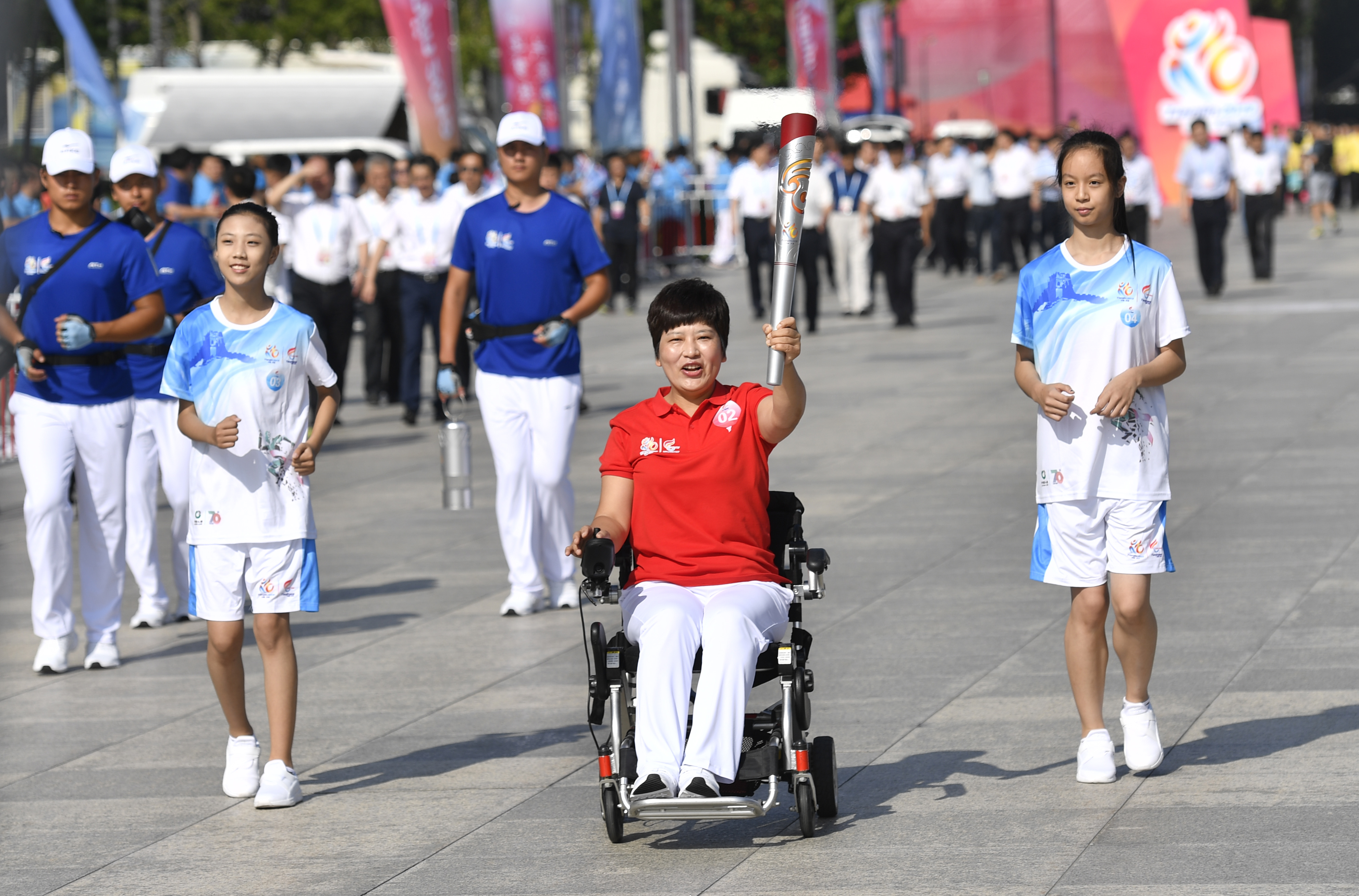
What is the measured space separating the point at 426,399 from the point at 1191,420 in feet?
21.5

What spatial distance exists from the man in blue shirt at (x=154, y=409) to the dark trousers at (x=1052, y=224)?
62.5 ft

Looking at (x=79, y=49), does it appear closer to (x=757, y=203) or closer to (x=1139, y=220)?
(x=757, y=203)

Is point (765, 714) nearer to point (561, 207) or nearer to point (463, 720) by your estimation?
point (463, 720)

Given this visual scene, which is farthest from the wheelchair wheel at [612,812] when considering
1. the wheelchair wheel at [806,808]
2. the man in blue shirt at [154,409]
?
the man in blue shirt at [154,409]

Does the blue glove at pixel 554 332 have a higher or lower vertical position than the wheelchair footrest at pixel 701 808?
higher

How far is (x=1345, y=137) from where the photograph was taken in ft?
130

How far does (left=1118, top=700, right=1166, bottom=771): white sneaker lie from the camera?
539cm

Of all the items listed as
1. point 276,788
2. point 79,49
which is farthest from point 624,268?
point 79,49

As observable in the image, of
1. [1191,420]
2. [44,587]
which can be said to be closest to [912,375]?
[1191,420]

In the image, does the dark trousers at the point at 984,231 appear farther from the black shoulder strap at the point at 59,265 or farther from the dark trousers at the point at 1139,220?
the black shoulder strap at the point at 59,265

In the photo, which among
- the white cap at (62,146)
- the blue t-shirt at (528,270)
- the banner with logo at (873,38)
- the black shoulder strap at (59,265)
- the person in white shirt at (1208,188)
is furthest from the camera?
the banner with logo at (873,38)

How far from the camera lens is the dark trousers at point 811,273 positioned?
786 inches

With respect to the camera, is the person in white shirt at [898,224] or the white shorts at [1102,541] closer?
the white shorts at [1102,541]

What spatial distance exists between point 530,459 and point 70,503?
6.14 ft
